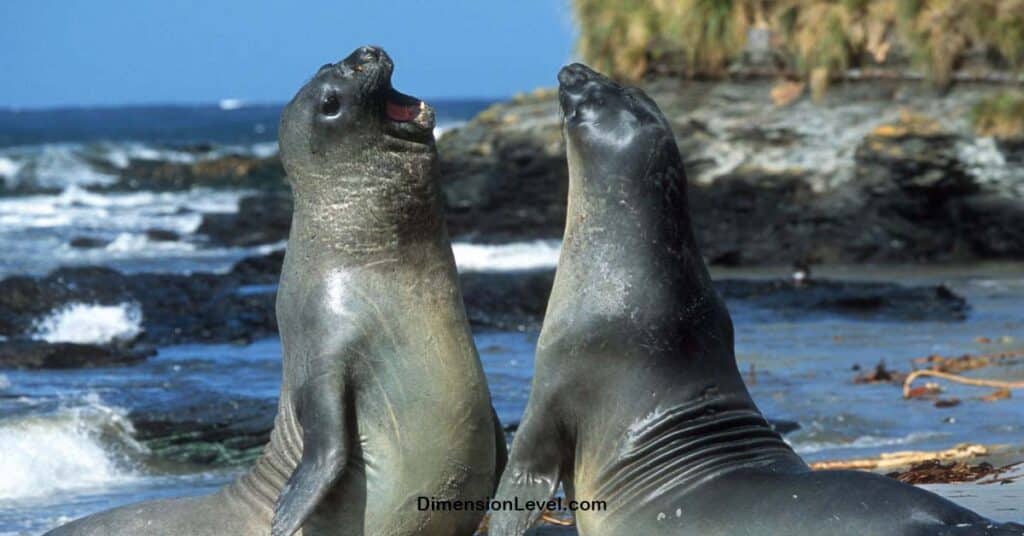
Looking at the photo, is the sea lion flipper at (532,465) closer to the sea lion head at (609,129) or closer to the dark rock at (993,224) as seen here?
the sea lion head at (609,129)

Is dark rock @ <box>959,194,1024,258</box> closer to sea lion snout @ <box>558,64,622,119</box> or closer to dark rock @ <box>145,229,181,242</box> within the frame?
dark rock @ <box>145,229,181,242</box>

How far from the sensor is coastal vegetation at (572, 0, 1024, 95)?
65.5ft

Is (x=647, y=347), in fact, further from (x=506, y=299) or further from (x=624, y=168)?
(x=506, y=299)

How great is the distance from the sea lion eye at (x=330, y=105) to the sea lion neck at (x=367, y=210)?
0.54 feet

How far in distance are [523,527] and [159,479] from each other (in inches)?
164

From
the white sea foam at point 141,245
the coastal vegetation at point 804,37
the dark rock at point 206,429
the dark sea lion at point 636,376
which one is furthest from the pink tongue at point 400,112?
the white sea foam at point 141,245

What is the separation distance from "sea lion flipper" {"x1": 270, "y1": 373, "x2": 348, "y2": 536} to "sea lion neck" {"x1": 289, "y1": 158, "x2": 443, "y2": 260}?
49cm

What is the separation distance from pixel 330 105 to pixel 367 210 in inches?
13.9

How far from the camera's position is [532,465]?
186 inches

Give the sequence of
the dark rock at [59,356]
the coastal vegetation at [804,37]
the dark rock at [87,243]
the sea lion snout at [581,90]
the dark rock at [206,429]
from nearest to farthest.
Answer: the sea lion snout at [581,90] < the dark rock at [206,429] < the dark rock at [59,356] < the coastal vegetation at [804,37] < the dark rock at [87,243]

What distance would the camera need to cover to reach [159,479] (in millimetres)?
8406

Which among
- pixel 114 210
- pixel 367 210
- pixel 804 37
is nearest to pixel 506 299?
pixel 804 37

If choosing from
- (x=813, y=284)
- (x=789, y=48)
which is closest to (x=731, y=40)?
(x=789, y=48)

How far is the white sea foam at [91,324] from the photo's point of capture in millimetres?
14625
